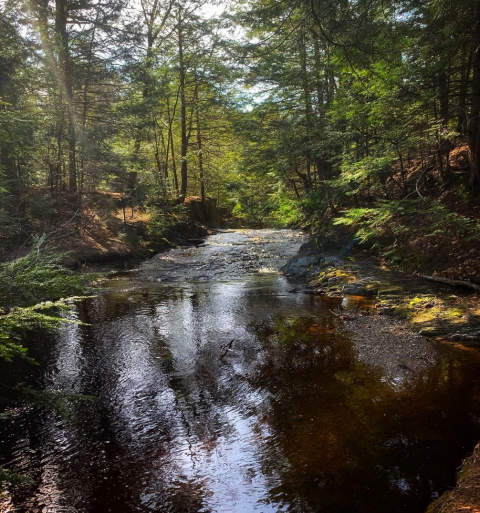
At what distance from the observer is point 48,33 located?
13977 millimetres

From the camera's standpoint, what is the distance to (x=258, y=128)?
16766mm

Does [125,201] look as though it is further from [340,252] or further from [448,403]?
[448,403]

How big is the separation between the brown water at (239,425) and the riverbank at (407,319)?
0.27 metres

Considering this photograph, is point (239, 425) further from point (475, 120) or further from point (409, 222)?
point (475, 120)

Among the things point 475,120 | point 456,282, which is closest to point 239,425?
point 456,282

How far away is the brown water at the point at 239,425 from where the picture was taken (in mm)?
2949

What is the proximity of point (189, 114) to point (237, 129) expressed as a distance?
10.2 m

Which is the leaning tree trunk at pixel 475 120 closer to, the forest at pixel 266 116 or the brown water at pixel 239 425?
the forest at pixel 266 116

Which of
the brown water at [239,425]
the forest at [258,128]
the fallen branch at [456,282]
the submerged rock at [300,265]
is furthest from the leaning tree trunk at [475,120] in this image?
the brown water at [239,425]

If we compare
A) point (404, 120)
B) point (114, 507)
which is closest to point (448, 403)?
point (114, 507)

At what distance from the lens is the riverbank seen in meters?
2.91

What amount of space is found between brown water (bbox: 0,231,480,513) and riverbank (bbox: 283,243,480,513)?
0.88ft

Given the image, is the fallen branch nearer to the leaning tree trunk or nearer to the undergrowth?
the undergrowth

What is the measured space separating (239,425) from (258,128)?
15.5m
